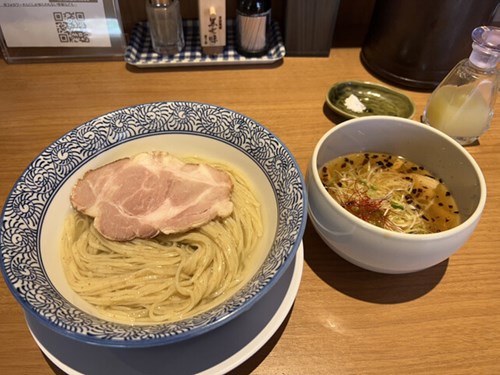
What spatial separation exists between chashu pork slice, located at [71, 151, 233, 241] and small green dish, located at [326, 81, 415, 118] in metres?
0.68

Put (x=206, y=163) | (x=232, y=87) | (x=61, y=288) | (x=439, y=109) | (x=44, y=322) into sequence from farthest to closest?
(x=232, y=87) → (x=439, y=109) → (x=206, y=163) → (x=61, y=288) → (x=44, y=322)

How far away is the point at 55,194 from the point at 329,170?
0.81m

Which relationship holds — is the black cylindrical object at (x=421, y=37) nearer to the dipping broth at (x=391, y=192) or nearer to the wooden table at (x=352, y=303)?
the wooden table at (x=352, y=303)

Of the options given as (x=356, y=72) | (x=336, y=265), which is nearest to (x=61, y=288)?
(x=336, y=265)

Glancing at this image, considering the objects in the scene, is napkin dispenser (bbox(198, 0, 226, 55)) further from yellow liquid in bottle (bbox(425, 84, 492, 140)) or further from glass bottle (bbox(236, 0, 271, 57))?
yellow liquid in bottle (bbox(425, 84, 492, 140))

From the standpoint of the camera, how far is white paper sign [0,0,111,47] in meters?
1.69

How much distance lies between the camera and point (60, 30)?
1.77 metres

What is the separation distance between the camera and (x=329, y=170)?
1.19 m

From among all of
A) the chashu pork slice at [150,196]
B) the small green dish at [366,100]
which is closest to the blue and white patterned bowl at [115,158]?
the chashu pork slice at [150,196]

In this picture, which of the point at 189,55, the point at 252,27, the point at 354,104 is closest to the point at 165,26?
the point at 189,55

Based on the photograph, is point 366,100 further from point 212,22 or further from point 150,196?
point 150,196

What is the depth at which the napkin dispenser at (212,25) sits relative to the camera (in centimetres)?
173

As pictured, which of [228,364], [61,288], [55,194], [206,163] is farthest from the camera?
[206,163]

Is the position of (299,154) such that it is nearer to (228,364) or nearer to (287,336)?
(287,336)
